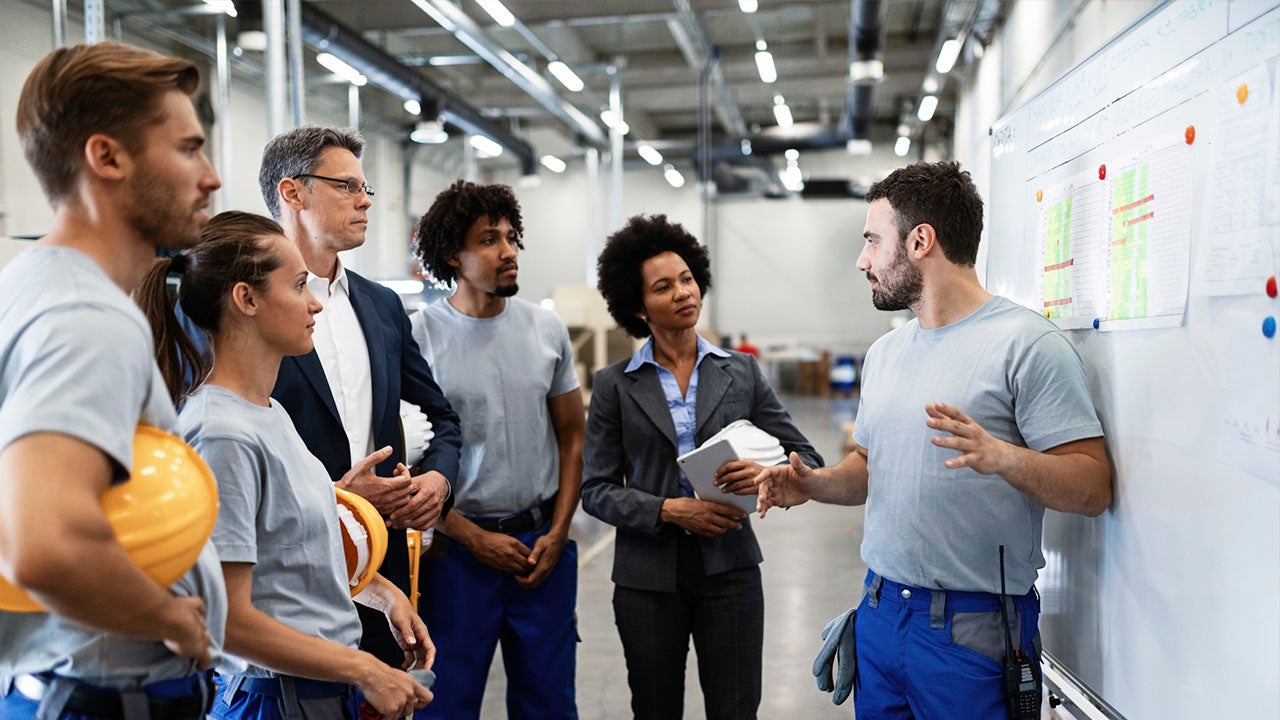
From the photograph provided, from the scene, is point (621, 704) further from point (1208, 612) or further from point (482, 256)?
point (1208, 612)

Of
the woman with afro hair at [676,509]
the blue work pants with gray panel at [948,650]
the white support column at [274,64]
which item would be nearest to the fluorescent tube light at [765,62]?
the white support column at [274,64]

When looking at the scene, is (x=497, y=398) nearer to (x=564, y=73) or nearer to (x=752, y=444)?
(x=752, y=444)

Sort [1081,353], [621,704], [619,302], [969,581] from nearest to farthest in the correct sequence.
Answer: [969,581]
[1081,353]
[619,302]
[621,704]

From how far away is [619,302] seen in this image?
264cm

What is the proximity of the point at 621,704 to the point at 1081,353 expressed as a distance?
2671 millimetres

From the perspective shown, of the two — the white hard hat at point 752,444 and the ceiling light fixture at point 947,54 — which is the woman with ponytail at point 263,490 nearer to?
the white hard hat at point 752,444

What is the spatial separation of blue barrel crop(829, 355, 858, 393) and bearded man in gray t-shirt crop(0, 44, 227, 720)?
48.5ft

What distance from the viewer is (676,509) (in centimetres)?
218

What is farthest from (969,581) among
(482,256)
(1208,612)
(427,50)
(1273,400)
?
(427,50)

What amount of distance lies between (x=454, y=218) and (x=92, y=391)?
5.61 feet

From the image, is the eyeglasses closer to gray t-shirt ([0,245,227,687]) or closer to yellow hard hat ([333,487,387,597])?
yellow hard hat ([333,487,387,597])

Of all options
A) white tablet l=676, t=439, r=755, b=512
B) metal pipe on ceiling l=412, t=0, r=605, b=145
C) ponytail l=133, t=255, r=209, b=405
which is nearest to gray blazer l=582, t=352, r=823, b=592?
white tablet l=676, t=439, r=755, b=512

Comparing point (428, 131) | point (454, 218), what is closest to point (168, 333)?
point (454, 218)

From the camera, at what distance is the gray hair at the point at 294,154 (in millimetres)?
2035
